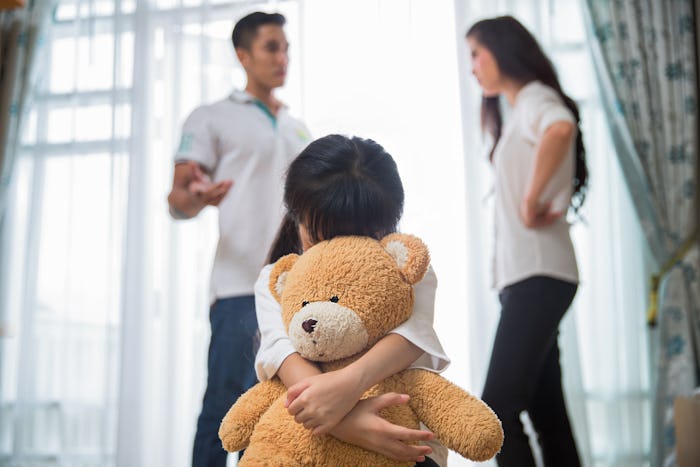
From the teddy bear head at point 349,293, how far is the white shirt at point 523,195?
28.5 inches

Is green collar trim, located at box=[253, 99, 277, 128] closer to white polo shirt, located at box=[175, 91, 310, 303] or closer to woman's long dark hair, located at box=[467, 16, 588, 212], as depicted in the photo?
white polo shirt, located at box=[175, 91, 310, 303]

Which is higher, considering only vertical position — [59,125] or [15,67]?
[15,67]

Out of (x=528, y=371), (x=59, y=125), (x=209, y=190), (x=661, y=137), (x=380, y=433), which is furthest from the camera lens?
(x=59, y=125)

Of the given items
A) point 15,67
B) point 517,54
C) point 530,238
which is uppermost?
point 15,67

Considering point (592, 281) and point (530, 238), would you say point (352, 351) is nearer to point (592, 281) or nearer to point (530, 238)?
point (530, 238)

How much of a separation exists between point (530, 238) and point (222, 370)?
0.64m

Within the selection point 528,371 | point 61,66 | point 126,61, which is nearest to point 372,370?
point 528,371

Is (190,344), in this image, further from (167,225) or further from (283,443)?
(283,443)

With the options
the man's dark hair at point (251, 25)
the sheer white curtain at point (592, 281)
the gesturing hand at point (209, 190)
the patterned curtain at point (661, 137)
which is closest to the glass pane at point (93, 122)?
the man's dark hair at point (251, 25)

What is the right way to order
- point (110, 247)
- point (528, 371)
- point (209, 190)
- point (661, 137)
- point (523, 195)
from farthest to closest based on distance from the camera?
1. point (110, 247)
2. point (661, 137)
3. point (523, 195)
4. point (528, 371)
5. point (209, 190)

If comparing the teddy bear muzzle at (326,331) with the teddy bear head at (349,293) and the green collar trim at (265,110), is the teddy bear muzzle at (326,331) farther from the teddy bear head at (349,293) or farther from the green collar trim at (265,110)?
the green collar trim at (265,110)

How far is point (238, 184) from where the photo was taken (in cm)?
138

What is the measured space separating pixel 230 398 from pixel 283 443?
56cm

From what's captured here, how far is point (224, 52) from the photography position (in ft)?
7.67
